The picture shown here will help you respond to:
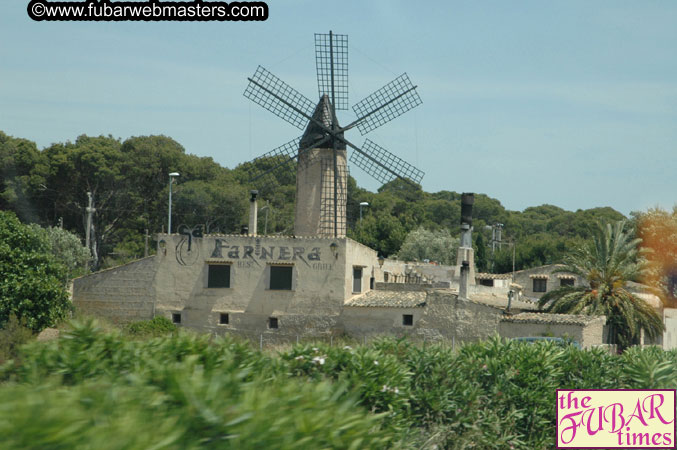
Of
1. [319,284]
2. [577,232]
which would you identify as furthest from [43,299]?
[577,232]

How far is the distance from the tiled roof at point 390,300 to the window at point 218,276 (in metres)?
4.75

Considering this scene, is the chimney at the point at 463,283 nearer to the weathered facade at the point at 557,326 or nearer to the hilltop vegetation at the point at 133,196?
the weathered facade at the point at 557,326

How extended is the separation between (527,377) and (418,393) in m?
1.93

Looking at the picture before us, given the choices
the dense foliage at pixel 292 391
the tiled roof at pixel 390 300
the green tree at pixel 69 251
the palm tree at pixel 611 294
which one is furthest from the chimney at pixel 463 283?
the green tree at pixel 69 251

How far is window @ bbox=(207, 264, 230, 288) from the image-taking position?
30844 millimetres

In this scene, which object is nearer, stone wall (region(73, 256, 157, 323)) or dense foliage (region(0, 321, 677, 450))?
dense foliage (region(0, 321, 677, 450))

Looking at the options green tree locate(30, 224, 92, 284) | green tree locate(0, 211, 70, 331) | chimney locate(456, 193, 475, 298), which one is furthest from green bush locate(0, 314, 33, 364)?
chimney locate(456, 193, 475, 298)

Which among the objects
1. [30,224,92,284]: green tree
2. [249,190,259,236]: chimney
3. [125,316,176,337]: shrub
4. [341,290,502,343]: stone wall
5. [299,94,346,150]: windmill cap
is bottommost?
[125,316,176,337]: shrub

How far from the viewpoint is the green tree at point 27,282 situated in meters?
29.0

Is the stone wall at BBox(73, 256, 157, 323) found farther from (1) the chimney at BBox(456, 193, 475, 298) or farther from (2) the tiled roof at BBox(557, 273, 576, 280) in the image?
(2) the tiled roof at BBox(557, 273, 576, 280)

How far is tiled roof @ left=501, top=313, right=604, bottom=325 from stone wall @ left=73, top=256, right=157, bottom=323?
545 inches

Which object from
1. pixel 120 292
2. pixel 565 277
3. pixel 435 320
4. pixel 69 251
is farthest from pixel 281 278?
pixel 565 277

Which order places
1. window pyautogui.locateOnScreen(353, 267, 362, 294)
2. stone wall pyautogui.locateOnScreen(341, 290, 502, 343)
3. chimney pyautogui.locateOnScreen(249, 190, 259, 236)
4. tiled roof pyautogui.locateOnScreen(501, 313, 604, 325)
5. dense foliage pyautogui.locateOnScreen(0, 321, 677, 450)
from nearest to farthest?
dense foliage pyautogui.locateOnScreen(0, 321, 677, 450) → tiled roof pyautogui.locateOnScreen(501, 313, 604, 325) → stone wall pyautogui.locateOnScreen(341, 290, 502, 343) → window pyautogui.locateOnScreen(353, 267, 362, 294) → chimney pyautogui.locateOnScreen(249, 190, 259, 236)

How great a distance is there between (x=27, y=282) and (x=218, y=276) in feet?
22.5
